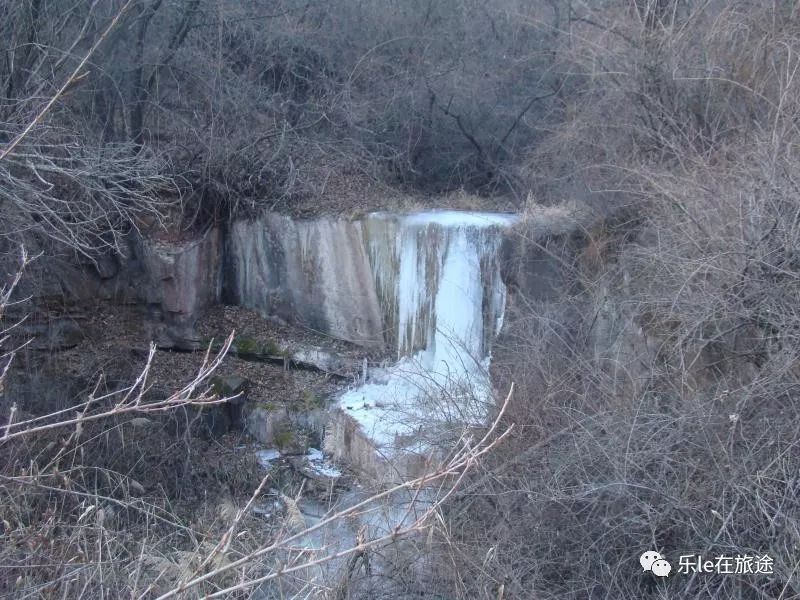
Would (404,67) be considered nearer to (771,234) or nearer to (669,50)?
(669,50)

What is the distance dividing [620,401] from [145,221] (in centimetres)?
751

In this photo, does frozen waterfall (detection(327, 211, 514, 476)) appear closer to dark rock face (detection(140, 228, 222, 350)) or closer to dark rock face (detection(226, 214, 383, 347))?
dark rock face (detection(226, 214, 383, 347))

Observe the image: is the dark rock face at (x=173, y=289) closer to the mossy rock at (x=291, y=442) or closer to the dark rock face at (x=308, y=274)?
the dark rock face at (x=308, y=274)

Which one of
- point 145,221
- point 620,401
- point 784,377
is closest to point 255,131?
point 145,221

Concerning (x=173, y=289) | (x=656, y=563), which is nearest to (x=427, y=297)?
(x=173, y=289)

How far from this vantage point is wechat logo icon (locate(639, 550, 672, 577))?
514 cm

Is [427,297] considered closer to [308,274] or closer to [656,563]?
[308,274]

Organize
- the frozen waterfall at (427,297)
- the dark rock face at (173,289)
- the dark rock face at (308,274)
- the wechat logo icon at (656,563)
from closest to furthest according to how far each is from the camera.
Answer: the wechat logo icon at (656,563) → the frozen waterfall at (427,297) → the dark rock face at (308,274) → the dark rock face at (173,289)

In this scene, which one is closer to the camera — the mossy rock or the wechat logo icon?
the wechat logo icon

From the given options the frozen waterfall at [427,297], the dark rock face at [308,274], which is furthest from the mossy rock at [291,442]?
the dark rock face at [308,274]

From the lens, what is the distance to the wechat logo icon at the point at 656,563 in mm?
5145

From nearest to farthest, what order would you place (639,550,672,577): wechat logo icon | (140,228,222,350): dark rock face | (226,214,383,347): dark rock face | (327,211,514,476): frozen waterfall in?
(639,550,672,577): wechat logo icon
(327,211,514,476): frozen waterfall
(226,214,383,347): dark rock face
(140,228,222,350): dark rock face

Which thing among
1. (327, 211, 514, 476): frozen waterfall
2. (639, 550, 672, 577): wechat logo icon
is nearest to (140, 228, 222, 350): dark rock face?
(327, 211, 514, 476): frozen waterfall

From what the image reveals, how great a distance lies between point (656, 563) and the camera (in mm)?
5156
